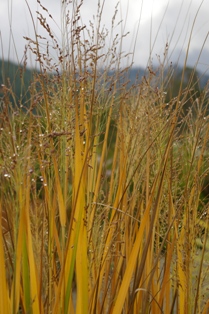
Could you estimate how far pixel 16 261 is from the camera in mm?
1289

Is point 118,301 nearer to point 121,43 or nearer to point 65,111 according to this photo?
point 65,111

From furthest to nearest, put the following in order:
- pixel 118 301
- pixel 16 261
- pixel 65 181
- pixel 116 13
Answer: pixel 116 13, pixel 65 181, pixel 118 301, pixel 16 261

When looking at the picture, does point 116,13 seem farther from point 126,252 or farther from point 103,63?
point 126,252

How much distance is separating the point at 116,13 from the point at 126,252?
2.65 feet

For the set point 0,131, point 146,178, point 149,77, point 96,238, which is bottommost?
point 96,238

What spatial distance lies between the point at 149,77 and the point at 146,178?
36 cm

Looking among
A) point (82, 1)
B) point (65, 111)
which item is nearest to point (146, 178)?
point (65, 111)

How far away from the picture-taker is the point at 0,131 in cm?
135

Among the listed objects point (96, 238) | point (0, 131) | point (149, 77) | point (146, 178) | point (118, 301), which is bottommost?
point (118, 301)

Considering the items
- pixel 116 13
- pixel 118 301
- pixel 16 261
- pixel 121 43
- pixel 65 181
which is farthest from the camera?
pixel 121 43

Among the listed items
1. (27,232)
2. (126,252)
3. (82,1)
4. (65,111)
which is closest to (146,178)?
(126,252)

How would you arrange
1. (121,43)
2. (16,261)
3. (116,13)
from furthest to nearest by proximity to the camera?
(121,43)
(116,13)
(16,261)

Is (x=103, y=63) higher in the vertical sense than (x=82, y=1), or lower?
lower

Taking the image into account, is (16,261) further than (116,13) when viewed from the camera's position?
No
